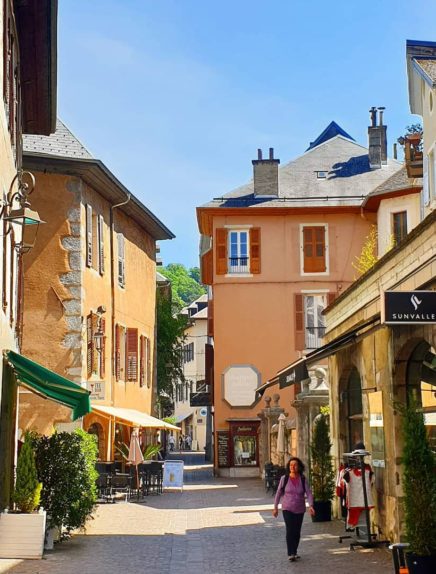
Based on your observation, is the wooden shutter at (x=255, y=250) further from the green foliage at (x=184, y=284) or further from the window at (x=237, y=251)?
the green foliage at (x=184, y=284)

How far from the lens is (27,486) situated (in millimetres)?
12867

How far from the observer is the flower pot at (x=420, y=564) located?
29.5 feet

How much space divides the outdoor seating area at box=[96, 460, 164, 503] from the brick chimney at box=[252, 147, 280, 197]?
15415 mm

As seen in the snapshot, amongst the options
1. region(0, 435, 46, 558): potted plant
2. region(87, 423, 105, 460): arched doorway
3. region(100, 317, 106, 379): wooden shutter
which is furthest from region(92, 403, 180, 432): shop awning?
region(0, 435, 46, 558): potted plant

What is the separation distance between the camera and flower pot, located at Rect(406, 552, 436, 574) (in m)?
9.00

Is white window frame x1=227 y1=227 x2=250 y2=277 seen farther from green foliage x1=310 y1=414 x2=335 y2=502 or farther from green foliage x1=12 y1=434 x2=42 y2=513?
green foliage x1=12 y1=434 x2=42 y2=513

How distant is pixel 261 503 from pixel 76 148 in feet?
34.2

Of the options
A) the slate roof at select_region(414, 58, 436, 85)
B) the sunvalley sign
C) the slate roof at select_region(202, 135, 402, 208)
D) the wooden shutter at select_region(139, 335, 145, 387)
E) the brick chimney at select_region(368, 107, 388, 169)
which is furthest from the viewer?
the brick chimney at select_region(368, 107, 388, 169)

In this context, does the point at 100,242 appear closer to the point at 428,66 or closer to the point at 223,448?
the point at 428,66

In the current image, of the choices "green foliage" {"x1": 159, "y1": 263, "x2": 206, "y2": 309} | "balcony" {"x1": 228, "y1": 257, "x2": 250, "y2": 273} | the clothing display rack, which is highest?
"green foliage" {"x1": 159, "y1": 263, "x2": 206, "y2": 309}

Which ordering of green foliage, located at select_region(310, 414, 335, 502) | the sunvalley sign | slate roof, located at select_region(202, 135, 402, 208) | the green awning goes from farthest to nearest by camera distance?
slate roof, located at select_region(202, 135, 402, 208) → green foliage, located at select_region(310, 414, 335, 502) → the green awning → the sunvalley sign

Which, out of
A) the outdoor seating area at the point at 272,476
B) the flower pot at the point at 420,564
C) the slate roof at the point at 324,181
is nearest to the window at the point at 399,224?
the slate roof at the point at 324,181

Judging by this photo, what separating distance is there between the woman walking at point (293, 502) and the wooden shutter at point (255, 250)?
1016 inches

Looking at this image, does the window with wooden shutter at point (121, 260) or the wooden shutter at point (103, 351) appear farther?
the window with wooden shutter at point (121, 260)
